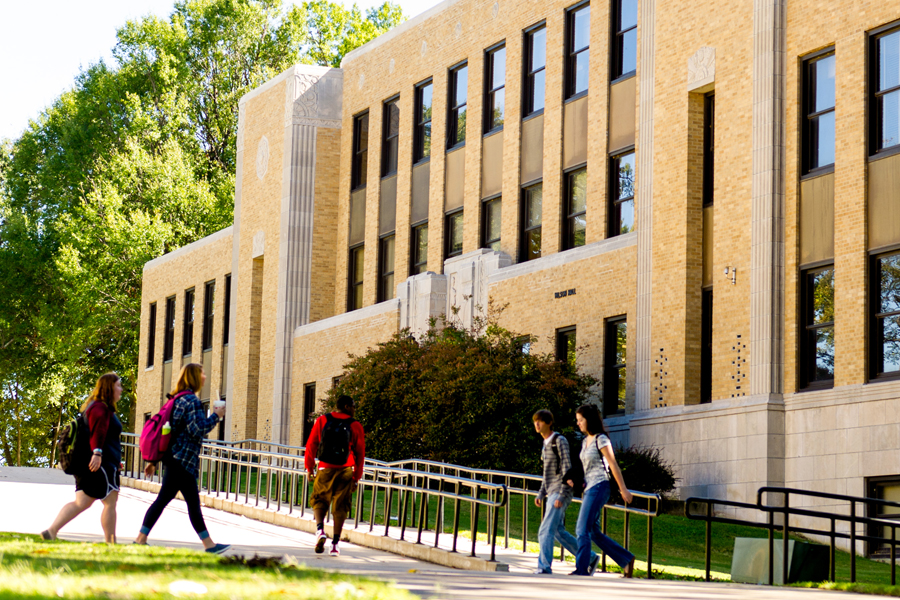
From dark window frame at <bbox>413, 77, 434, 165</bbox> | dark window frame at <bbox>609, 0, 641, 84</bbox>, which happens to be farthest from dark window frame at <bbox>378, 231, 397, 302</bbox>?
dark window frame at <bbox>609, 0, 641, 84</bbox>

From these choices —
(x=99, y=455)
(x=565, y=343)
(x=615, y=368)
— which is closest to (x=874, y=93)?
(x=615, y=368)

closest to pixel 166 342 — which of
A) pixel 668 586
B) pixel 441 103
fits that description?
pixel 441 103

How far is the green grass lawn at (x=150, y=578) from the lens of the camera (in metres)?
7.57

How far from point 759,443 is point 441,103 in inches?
545

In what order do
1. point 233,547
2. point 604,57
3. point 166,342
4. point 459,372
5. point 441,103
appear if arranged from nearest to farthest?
point 233,547, point 459,372, point 604,57, point 441,103, point 166,342

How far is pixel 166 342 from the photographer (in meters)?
45.5

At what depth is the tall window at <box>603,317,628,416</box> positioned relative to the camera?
25578 millimetres

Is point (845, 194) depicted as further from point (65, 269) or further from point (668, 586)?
point (65, 269)

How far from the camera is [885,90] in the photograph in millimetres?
20688

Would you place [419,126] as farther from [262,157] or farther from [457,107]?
[262,157]

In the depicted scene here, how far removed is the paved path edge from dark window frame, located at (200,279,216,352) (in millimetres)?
19474

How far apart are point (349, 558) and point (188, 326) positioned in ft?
100

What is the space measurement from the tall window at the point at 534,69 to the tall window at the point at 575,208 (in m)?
2.07

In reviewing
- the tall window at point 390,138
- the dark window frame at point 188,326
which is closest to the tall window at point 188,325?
the dark window frame at point 188,326
